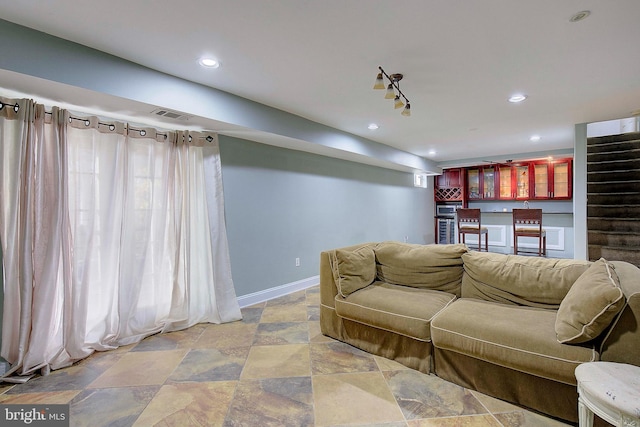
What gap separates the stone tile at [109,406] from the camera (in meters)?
1.61

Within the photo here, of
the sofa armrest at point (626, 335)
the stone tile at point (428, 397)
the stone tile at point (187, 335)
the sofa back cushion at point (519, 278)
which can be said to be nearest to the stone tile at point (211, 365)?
the stone tile at point (187, 335)

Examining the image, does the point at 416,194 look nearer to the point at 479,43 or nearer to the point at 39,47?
the point at 479,43

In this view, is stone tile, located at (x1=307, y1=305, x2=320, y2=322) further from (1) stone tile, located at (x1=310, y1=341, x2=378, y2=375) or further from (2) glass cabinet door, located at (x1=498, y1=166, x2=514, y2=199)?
(2) glass cabinet door, located at (x1=498, y1=166, x2=514, y2=199)

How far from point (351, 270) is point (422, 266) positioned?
63cm

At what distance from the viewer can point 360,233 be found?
5.29 metres

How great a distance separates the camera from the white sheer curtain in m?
2.04

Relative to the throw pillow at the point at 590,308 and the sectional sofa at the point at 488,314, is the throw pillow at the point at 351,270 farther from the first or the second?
the throw pillow at the point at 590,308

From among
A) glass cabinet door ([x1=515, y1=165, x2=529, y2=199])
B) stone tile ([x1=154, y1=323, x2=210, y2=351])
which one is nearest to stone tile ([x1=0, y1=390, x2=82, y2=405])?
stone tile ([x1=154, y1=323, x2=210, y2=351])

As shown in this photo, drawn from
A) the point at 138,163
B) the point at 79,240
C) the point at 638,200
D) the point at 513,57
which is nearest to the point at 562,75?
the point at 513,57

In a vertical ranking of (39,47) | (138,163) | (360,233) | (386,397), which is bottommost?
(386,397)

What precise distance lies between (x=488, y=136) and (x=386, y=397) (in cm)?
437

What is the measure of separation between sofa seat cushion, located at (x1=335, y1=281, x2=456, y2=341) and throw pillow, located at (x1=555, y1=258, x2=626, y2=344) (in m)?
0.72

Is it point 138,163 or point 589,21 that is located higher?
point 589,21

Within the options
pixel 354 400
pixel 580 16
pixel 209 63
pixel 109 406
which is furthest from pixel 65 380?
pixel 580 16
